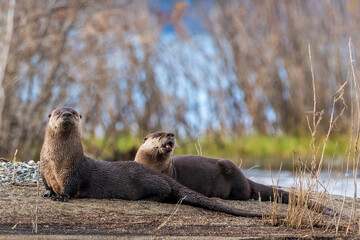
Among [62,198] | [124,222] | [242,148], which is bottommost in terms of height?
[124,222]

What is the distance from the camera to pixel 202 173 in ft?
16.9

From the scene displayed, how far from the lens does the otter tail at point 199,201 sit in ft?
13.8

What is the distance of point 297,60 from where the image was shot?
10539mm

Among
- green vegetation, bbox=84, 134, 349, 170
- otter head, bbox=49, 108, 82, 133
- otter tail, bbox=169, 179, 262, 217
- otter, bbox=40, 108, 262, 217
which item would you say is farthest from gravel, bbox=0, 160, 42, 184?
green vegetation, bbox=84, 134, 349, 170

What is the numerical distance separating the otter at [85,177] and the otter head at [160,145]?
0.35m

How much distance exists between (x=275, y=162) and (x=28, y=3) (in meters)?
4.66

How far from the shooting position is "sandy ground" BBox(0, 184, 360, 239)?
10.6 feet

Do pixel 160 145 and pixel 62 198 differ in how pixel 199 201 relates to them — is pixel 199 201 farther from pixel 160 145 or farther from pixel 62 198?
pixel 62 198

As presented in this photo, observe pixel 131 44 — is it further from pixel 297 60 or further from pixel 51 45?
pixel 297 60

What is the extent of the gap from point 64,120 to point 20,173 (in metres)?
1.66

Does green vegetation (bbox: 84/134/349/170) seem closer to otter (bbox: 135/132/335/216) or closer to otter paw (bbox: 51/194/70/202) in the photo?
otter (bbox: 135/132/335/216)

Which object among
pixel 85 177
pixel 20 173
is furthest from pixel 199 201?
pixel 20 173

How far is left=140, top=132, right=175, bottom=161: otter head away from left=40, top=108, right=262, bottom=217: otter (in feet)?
1.14

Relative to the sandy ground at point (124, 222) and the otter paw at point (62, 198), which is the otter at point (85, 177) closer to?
the otter paw at point (62, 198)
